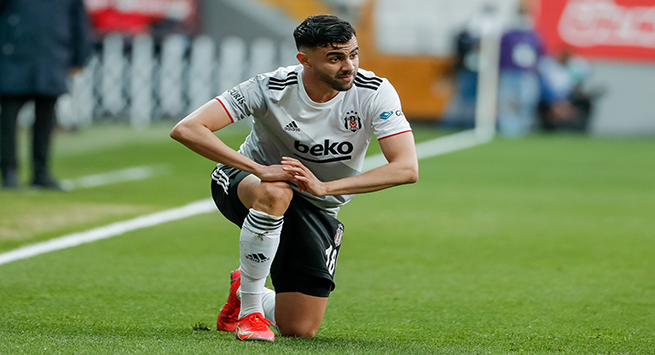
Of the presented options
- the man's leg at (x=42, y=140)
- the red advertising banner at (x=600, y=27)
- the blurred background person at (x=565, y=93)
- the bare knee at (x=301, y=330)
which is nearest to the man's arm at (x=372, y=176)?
the bare knee at (x=301, y=330)

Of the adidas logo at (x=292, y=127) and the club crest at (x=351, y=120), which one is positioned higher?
the club crest at (x=351, y=120)

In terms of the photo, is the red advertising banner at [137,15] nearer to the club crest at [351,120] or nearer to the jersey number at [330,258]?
the jersey number at [330,258]

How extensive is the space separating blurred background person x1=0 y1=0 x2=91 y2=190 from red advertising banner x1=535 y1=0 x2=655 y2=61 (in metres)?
Result: 14.5

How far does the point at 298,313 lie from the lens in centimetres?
425

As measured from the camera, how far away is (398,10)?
75.5 feet

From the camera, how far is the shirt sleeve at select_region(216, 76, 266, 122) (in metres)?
4.19

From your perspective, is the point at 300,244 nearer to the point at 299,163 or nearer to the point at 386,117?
the point at 299,163

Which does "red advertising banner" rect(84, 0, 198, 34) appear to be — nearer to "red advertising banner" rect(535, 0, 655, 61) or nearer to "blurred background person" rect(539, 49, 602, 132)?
"red advertising banner" rect(535, 0, 655, 61)

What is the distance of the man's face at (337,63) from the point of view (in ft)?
13.2

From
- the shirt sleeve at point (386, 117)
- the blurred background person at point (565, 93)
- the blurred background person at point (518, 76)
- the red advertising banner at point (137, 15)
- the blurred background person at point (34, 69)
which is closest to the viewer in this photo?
the shirt sleeve at point (386, 117)

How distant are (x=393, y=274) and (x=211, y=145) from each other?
208 cm

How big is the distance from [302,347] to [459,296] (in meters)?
1.53

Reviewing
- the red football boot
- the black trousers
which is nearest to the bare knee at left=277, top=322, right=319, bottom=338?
the red football boot

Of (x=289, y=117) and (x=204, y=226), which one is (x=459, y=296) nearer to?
(x=289, y=117)
